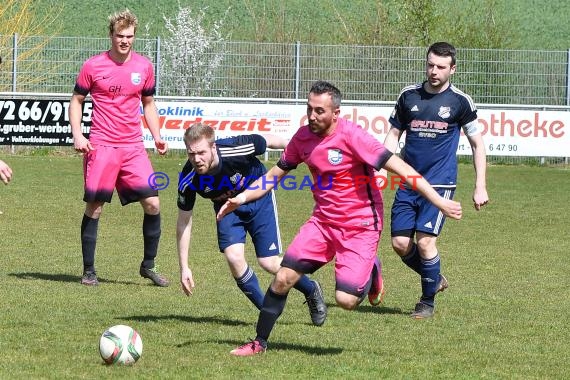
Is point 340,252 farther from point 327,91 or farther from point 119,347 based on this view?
point 119,347

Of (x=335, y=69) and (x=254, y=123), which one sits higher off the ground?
(x=335, y=69)

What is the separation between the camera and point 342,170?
6.74m

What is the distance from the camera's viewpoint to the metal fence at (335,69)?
23234 millimetres

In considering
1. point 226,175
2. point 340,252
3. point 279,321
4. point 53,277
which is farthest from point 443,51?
point 53,277

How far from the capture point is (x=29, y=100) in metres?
21.6

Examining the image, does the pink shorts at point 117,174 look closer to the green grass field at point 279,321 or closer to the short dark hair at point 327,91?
the green grass field at point 279,321

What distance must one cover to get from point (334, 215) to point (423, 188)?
0.61m

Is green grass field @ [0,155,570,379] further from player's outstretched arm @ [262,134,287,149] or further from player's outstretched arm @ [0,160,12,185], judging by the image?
player's outstretched arm @ [262,134,287,149]

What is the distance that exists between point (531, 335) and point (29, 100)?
51.7ft

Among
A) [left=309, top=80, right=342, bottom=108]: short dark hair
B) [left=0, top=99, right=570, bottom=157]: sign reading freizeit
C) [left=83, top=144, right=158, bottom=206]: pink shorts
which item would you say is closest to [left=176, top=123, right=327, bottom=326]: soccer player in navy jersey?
[left=309, top=80, right=342, bottom=108]: short dark hair

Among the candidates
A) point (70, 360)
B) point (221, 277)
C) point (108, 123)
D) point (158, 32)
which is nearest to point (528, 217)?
point (221, 277)

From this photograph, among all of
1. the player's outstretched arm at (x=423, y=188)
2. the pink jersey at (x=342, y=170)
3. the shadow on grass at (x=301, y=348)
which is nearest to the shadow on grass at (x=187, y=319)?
the shadow on grass at (x=301, y=348)

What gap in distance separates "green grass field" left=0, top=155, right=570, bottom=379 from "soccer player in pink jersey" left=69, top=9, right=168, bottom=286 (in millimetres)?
476

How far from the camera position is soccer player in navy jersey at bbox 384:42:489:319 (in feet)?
27.6
